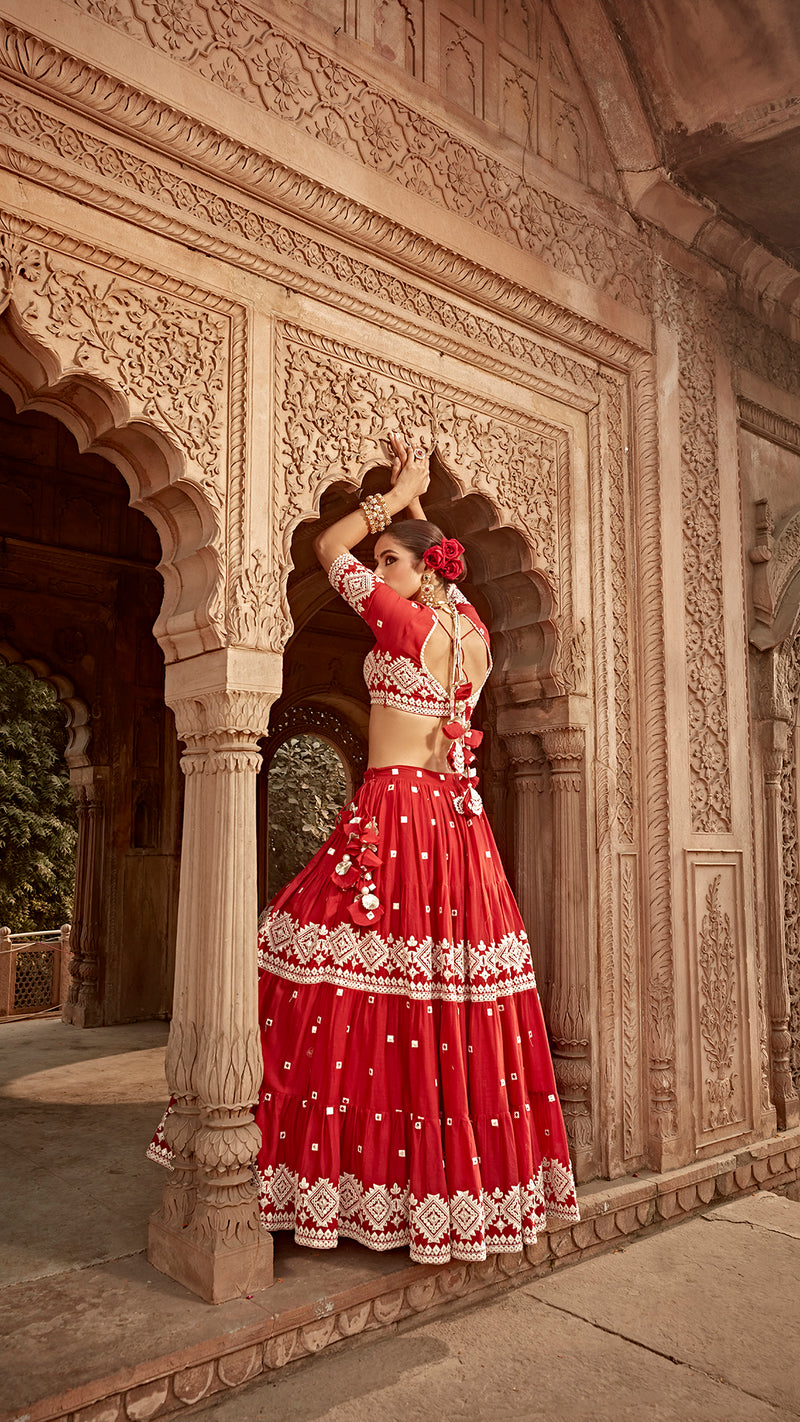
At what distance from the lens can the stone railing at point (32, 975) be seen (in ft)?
24.9

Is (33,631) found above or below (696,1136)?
above

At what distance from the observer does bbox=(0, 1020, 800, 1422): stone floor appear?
2402 millimetres

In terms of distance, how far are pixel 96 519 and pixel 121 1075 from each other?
142 inches

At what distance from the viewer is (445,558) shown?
3393mm

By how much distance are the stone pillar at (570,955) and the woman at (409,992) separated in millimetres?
530

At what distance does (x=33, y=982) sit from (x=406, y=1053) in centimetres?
566

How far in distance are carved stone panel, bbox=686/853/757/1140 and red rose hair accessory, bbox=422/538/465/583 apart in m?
1.73

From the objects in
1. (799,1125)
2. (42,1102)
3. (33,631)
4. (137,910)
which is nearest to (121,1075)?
(42,1102)

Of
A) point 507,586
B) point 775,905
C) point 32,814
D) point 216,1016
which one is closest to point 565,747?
point 507,586

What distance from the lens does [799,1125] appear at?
4746 millimetres

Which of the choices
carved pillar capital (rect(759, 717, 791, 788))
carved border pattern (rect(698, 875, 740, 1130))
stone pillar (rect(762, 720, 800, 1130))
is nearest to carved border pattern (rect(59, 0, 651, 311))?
carved pillar capital (rect(759, 717, 791, 788))

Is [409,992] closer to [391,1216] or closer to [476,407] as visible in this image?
[391,1216]

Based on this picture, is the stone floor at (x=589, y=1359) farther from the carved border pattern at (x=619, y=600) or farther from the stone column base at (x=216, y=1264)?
the carved border pattern at (x=619, y=600)

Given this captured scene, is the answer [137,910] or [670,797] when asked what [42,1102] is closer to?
[137,910]
